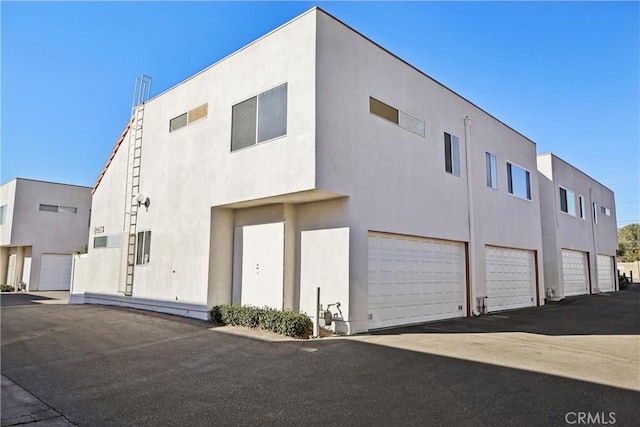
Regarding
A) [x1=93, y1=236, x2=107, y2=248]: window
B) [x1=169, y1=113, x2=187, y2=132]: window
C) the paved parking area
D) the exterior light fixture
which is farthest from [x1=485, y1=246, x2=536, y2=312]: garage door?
[x1=93, y1=236, x2=107, y2=248]: window

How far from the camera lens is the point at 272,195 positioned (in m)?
9.91

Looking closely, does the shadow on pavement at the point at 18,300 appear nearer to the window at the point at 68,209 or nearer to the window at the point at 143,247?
the window at the point at 143,247

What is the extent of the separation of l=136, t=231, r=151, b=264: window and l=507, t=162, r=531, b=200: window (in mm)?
Result: 13972

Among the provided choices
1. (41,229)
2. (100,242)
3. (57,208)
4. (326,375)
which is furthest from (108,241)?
(57,208)

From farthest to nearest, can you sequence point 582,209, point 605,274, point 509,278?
point 605,274 < point 582,209 < point 509,278

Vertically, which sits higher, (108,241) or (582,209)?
(582,209)

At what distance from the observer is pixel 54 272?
26.7 m

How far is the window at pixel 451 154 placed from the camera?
43.0 ft

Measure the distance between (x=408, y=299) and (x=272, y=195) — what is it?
4677mm

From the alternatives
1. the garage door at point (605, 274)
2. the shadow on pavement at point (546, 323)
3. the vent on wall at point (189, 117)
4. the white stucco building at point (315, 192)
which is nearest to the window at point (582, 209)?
the garage door at point (605, 274)

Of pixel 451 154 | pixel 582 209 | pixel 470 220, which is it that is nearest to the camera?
pixel 451 154

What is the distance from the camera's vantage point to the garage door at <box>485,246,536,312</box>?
48.0ft

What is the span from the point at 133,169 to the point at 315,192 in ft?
30.6

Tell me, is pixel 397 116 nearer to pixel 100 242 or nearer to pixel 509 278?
pixel 509 278
